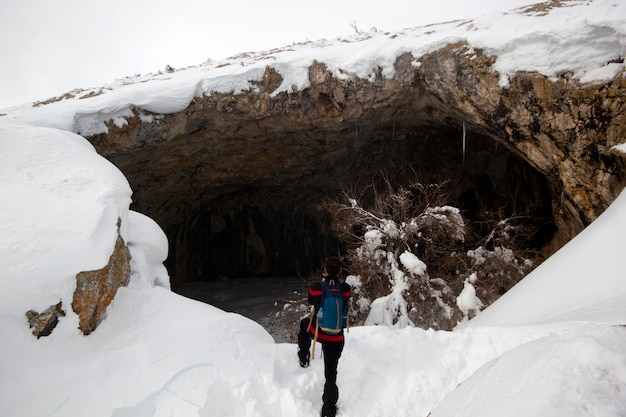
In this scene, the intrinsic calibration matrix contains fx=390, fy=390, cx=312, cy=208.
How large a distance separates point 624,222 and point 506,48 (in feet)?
14.4

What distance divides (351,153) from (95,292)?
30.7 feet

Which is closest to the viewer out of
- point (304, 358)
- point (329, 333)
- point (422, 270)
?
point (329, 333)

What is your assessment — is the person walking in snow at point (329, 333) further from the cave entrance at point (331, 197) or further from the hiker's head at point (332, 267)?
the cave entrance at point (331, 197)

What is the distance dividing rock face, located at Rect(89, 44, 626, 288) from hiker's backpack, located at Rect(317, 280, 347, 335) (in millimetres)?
5452

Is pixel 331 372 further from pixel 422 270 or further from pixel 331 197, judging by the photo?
pixel 331 197

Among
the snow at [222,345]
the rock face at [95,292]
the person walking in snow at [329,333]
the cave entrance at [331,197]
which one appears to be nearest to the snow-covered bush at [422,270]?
the cave entrance at [331,197]

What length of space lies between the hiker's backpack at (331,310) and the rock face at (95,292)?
2278 millimetres

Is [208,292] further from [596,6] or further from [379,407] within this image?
[596,6]

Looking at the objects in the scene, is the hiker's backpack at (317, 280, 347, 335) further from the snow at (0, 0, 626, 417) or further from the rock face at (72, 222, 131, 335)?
the rock face at (72, 222, 131, 335)

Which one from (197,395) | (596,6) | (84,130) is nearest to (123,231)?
Result: (197,395)

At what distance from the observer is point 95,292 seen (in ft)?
13.1

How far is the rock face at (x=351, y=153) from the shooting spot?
22.8 ft

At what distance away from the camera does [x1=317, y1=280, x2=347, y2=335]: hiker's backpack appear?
3562mm

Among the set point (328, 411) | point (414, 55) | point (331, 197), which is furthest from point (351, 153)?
point (328, 411)
